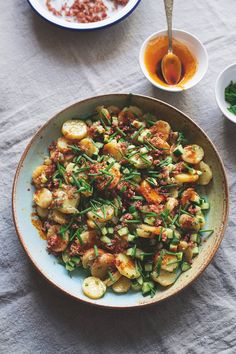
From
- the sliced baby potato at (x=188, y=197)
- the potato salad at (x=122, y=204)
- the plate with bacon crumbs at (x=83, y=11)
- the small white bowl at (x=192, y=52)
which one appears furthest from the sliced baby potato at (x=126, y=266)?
the plate with bacon crumbs at (x=83, y=11)

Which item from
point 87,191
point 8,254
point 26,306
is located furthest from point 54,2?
point 26,306

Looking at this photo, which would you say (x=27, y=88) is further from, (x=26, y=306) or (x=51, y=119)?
(x=26, y=306)

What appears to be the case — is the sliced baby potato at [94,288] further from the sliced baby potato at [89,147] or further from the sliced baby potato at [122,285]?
the sliced baby potato at [89,147]

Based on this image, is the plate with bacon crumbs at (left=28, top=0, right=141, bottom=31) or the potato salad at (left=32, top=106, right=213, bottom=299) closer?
the potato salad at (left=32, top=106, right=213, bottom=299)

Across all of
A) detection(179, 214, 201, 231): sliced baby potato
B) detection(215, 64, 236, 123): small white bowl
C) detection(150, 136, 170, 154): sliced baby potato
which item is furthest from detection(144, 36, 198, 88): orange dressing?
detection(179, 214, 201, 231): sliced baby potato

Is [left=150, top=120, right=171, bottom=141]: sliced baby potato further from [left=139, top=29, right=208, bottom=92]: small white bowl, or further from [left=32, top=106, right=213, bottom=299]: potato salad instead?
[left=139, top=29, right=208, bottom=92]: small white bowl

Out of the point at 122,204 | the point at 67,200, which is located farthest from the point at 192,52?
the point at 67,200

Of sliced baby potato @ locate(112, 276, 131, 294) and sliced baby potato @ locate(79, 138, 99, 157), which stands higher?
sliced baby potato @ locate(79, 138, 99, 157)

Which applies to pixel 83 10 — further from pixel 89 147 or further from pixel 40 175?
pixel 40 175
